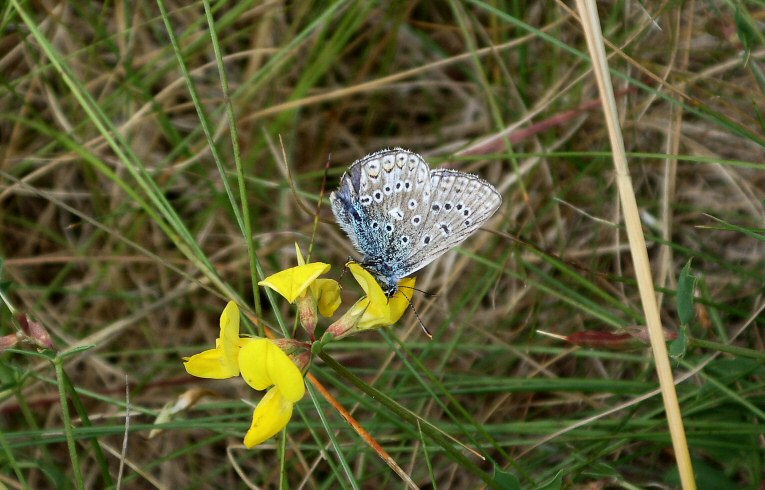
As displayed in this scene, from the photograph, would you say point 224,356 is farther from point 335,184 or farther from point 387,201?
point 335,184

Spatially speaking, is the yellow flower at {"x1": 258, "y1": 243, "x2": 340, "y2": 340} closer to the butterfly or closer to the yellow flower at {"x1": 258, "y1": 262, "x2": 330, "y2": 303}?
the yellow flower at {"x1": 258, "y1": 262, "x2": 330, "y2": 303}

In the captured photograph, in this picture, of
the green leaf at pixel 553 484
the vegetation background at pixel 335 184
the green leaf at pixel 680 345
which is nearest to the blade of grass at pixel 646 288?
the green leaf at pixel 680 345

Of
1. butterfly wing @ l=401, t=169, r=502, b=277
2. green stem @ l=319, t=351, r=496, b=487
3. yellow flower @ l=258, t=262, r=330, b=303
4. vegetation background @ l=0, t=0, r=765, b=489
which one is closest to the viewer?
green stem @ l=319, t=351, r=496, b=487

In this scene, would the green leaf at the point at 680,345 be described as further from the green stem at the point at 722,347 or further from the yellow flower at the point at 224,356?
the yellow flower at the point at 224,356

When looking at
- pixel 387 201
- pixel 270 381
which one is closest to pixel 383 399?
pixel 270 381

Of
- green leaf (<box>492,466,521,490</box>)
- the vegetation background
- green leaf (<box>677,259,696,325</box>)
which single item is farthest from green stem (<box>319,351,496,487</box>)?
the vegetation background

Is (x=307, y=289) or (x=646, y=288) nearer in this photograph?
(x=646, y=288)

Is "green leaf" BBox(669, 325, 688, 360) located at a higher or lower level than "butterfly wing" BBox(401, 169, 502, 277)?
lower
